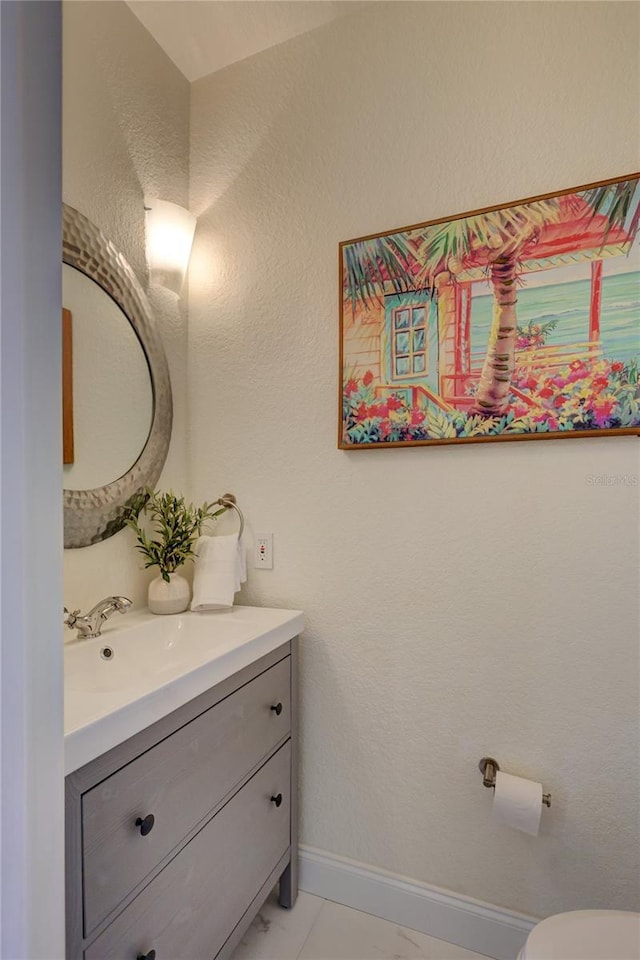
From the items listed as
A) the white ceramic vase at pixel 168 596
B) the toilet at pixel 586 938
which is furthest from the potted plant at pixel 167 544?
the toilet at pixel 586 938

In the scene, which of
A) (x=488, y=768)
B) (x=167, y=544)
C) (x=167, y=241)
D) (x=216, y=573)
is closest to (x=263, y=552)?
(x=216, y=573)

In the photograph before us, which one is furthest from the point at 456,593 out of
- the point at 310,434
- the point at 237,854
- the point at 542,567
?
the point at 237,854

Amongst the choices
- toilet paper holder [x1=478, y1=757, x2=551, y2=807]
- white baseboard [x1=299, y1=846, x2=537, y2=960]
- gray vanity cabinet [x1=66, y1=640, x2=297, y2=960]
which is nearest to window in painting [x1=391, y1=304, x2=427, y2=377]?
gray vanity cabinet [x1=66, y1=640, x2=297, y2=960]

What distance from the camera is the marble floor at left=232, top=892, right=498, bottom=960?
1.31m

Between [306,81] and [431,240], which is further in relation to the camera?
[306,81]

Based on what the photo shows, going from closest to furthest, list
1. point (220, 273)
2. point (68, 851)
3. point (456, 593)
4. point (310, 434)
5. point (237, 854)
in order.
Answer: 1. point (68, 851)
2. point (237, 854)
3. point (456, 593)
4. point (310, 434)
5. point (220, 273)

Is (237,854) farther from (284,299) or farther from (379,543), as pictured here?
(284,299)

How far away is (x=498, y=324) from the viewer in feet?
4.31

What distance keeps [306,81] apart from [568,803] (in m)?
2.20

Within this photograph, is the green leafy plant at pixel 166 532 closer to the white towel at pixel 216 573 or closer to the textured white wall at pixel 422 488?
the white towel at pixel 216 573

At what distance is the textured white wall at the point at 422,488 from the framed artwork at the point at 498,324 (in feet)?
0.20

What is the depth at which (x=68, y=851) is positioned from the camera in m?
0.75

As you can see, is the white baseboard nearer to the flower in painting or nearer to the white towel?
the white towel

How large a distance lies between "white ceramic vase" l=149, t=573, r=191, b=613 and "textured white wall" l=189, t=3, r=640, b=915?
25 cm
